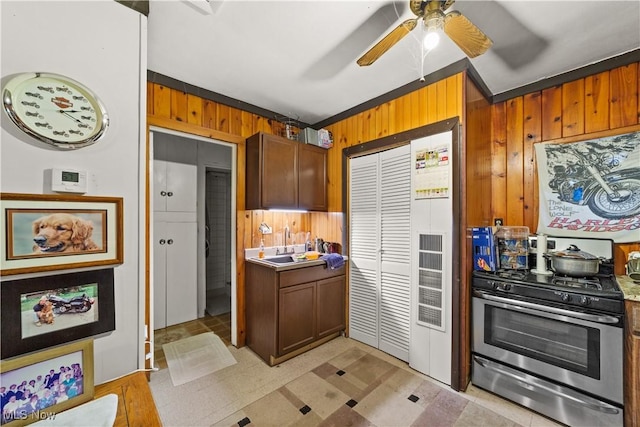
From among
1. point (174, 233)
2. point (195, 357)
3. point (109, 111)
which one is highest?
point (109, 111)

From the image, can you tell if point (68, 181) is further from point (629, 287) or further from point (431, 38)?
point (629, 287)

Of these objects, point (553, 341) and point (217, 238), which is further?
point (217, 238)

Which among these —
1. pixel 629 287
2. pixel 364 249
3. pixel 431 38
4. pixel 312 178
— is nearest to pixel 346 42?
pixel 431 38

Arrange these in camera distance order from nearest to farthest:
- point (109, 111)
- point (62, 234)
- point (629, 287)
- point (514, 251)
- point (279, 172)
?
point (62, 234) → point (109, 111) → point (629, 287) → point (514, 251) → point (279, 172)

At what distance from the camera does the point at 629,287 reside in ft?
5.66

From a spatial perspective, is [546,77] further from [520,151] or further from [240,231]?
[240,231]

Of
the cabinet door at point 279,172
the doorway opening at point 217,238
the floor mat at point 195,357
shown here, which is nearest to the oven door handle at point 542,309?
the cabinet door at point 279,172

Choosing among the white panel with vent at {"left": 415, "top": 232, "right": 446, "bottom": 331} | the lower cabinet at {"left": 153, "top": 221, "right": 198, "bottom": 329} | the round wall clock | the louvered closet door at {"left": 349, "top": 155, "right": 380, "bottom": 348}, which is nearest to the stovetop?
the white panel with vent at {"left": 415, "top": 232, "right": 446, "bottom": 331}

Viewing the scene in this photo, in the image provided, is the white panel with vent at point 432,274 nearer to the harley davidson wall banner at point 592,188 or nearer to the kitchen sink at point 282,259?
the harley davidson wall banner at point 592,188

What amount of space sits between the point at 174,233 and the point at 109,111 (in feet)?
7.71

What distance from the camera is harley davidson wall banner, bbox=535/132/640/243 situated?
2.01 meters

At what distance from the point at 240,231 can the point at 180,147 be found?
60.6 inches

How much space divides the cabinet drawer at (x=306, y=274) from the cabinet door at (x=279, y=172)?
2.42ft

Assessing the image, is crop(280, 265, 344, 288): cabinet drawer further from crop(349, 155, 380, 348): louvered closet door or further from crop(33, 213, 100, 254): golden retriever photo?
crop(33, 213, 100, 254): golden retriever photo
